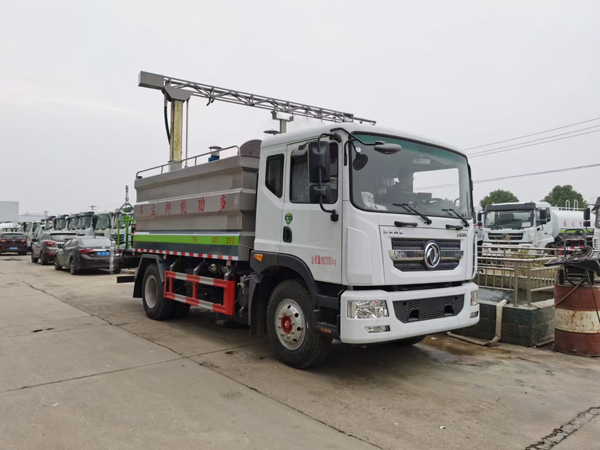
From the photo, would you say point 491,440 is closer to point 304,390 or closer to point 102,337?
point 304,390

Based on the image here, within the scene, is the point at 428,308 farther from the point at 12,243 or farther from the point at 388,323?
the point at 12,243

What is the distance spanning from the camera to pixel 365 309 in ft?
15.0

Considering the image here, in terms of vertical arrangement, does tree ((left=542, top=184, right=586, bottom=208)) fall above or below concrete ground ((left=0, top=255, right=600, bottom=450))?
above

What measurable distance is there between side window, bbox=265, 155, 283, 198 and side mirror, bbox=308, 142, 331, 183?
0.96m

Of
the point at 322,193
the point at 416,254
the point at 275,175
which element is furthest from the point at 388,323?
the point at 275,175

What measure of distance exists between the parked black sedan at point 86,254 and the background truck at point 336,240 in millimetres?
11929

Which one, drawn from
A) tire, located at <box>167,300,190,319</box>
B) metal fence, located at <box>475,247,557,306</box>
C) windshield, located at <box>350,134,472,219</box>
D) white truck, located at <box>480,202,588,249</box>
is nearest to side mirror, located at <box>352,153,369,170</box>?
windshield, located at <box>350,134,472,219</box>

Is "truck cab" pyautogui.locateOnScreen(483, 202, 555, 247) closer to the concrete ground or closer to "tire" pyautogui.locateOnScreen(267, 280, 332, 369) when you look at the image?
the concrete ground

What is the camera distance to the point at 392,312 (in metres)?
4.69

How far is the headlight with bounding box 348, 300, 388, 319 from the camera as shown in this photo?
15.0 ft

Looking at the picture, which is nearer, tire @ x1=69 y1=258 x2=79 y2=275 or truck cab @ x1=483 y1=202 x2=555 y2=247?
tire @ x1=69 y1=258 x2=79 y2=275

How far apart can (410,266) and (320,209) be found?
3.86ft

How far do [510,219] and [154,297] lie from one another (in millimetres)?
15489

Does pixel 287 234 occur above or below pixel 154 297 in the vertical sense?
above
